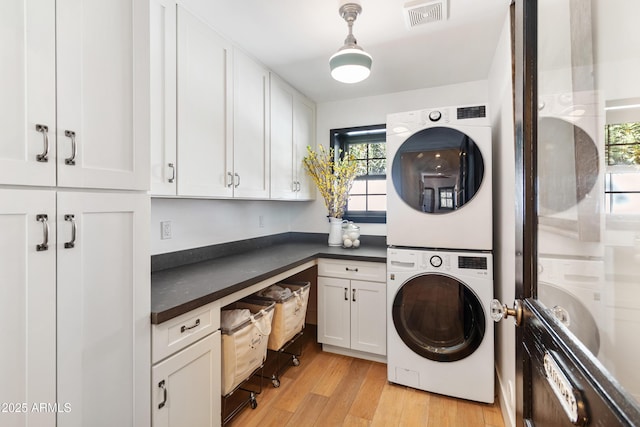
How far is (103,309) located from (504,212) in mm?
2083

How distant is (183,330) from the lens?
4.20 feet

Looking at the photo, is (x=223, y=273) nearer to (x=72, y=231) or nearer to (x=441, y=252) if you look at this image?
(x=72, y=231)

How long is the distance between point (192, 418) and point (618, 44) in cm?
186

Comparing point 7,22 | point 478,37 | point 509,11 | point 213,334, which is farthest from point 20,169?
point 478,37

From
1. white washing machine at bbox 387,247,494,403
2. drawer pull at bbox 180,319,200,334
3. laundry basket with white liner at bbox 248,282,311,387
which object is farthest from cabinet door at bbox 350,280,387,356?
drawer pull at bbox 180,319,200,334

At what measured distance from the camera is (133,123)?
1085 millimetres

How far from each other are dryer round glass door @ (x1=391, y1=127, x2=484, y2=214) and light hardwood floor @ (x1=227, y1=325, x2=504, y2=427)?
1.26 meters

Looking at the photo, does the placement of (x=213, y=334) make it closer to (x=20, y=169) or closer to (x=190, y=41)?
(x=20, y=169)

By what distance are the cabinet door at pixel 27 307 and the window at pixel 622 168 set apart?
137 centimetres

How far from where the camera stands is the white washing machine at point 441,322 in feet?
6.23

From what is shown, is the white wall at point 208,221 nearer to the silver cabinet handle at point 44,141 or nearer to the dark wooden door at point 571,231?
the silver cabinet handle at point 44,141

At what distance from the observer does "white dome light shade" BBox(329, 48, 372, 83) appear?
156 centimetres

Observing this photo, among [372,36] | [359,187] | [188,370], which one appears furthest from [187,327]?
[359,187]

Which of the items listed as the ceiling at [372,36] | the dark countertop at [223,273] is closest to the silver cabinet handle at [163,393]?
the dark countertop at [223,273]
